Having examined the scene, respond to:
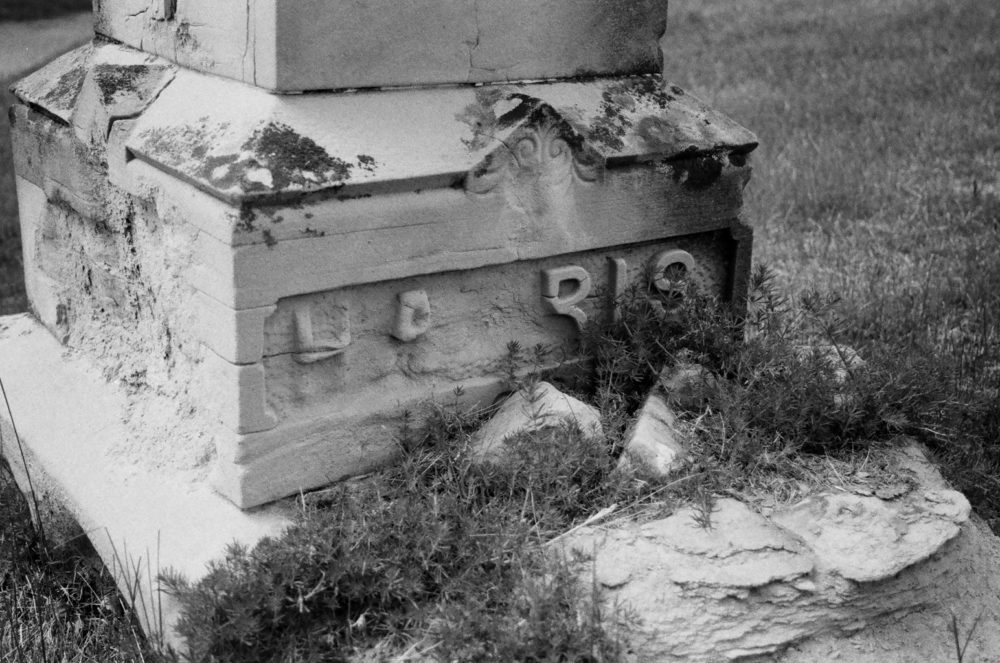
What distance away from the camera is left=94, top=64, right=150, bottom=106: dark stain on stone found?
3203 millimetres

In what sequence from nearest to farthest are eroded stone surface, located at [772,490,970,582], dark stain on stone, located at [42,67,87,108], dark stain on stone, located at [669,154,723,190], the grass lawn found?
eroded stone surface, located at [772,490,970,582] < dark stain on stone, located at [669,154,723,190] < dark stain on stone, located at [42,67,87,108] < the grass lawn

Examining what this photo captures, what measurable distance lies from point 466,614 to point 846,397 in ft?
4.42

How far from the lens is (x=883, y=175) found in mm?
6574

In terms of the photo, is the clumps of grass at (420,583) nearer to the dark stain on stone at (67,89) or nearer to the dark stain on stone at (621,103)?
the dark stain on stone at (621,103)

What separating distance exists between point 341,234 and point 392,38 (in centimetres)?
58

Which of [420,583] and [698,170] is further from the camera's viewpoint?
[698,170]

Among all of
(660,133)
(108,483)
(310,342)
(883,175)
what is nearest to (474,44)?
(660,133)

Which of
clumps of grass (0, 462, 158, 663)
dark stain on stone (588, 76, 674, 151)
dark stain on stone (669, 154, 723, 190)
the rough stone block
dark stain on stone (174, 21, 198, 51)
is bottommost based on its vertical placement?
clumps of grass (0, 462, 158, 663)

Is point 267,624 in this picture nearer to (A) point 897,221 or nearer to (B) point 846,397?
(B) point 846,397

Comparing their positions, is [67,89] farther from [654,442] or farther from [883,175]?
[883,175]

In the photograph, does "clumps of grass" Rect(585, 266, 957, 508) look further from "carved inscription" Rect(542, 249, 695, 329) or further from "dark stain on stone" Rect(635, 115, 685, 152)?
"dark stain on stone" Rect(635, 115, 685, 152)

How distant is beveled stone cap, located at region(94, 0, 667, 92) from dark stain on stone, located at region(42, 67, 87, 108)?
173mm

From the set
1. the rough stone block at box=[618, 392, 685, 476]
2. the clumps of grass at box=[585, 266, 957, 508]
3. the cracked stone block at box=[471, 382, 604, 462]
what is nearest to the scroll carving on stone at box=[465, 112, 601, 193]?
the clumps of grass at box=[585, 266, 957, 508]

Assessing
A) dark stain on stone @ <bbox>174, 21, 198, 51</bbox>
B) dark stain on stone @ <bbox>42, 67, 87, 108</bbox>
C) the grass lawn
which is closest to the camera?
dark stain on stone @ <bbox>174, 21, 198, 51</bbox>
